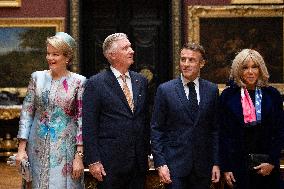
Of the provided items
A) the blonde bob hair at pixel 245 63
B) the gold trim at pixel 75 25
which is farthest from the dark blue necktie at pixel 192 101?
the gold trim at pixel 75 25

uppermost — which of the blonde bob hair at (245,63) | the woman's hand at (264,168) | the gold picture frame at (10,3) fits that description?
the gold picture frame at (10,3)

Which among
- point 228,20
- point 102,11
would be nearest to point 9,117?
point 102,11

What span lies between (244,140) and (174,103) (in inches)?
22.7

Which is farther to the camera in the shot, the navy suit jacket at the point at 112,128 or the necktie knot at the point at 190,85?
the necktie knot at the point at 190,85

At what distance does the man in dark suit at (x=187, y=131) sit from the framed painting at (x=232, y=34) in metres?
7.05

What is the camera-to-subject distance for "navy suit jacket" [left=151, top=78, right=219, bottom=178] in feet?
13.2

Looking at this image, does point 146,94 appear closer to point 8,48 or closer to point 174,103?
point 174,103

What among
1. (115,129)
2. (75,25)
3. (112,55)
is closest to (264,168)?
(115,129)

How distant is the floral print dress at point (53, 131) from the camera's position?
13.4ft

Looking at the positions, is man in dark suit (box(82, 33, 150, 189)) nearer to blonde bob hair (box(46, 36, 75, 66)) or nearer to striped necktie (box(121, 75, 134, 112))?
striped necktie (box(121, 75, 134, 112))

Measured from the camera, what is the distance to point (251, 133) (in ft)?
13.1

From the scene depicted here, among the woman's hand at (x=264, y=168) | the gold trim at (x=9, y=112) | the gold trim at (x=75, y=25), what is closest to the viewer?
the woman's hand at (x=264, y=168)

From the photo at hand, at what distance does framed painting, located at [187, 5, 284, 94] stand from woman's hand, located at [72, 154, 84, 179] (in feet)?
24.0

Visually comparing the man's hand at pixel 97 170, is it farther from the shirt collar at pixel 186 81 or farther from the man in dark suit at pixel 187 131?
the shirt collar at pixel 186 81
